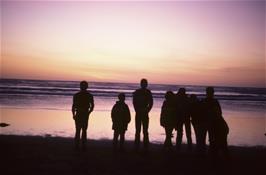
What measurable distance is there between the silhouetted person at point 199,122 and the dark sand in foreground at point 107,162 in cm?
34

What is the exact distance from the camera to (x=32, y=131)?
14.6m

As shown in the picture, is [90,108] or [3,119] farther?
[3,119]

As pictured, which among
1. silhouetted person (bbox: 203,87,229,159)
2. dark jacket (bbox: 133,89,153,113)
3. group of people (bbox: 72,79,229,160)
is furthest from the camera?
dark jacket (bbox: 133,89,153,113)

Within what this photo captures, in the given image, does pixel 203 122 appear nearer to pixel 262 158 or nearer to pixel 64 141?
pixel 262 158

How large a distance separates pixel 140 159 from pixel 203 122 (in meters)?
1.97

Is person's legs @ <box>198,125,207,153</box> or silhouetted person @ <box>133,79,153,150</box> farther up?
silhouetted person @ <box>133,79,153,150</box>

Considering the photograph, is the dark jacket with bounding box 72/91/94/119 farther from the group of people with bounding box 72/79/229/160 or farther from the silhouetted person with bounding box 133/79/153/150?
the silhouetted person with bounding box 133/79/153/150

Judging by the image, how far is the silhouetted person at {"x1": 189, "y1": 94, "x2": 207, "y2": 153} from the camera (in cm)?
935

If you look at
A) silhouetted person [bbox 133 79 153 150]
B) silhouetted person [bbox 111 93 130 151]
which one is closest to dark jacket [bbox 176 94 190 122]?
silhouetted person [bbox 133 79 153 150]

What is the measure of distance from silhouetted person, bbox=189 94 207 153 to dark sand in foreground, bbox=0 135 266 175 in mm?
344

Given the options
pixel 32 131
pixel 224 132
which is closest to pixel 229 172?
pixel 224 132

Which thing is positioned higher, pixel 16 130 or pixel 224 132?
pixel 224 132

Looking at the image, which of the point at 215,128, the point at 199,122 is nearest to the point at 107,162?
the point at 215,128

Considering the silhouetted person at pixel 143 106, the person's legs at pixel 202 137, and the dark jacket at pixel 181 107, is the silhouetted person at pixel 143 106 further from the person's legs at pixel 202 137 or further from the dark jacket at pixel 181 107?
the person's legs at pixel 202 137
